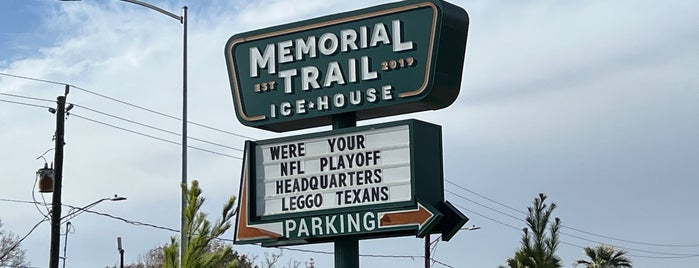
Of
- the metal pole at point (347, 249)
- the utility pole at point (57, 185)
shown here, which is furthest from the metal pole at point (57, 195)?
the metal pole at point (347, 249)

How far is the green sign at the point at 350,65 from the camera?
15.6 meters

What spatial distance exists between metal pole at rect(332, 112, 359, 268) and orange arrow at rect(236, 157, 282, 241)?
3.47 feet

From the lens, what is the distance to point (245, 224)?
54.6ft

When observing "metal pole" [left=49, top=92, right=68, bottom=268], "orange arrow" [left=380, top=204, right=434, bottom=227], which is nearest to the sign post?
"orange arrow" [left=380, top=204, right=434, bottom=227]

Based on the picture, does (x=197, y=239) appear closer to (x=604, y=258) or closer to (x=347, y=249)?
(x=347, y=249)

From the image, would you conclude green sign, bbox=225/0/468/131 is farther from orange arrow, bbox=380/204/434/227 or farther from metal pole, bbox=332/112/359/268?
orange arrow, bbox=380/204/434/227

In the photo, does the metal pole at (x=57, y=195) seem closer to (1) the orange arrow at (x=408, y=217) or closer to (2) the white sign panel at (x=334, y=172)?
(2) the white sign panel at (x=334, y=172)

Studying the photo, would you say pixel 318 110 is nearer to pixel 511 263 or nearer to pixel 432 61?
pixel 432 61

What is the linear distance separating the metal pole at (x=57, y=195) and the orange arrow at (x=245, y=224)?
12.2 m

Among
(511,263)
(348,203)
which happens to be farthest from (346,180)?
(511,263)

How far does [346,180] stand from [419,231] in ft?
4.36

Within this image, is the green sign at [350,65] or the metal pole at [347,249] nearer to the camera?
the green sign at [350,65]

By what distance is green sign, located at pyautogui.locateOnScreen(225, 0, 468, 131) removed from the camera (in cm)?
1559

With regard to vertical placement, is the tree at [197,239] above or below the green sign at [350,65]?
below
